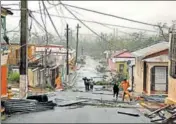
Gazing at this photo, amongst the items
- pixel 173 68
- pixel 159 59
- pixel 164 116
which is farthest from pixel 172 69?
pixel 159 59

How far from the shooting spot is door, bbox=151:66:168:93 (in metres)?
26.8

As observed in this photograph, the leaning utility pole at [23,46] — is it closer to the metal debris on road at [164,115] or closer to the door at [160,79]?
the metal debris on road at [164,115]

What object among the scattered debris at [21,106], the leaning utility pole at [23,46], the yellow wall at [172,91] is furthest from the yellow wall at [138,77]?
the scattered debris at [21,106]

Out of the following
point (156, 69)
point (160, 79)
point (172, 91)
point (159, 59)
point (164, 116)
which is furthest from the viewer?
point (156, 69)

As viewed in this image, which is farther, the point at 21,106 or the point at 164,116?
the point at 21,106

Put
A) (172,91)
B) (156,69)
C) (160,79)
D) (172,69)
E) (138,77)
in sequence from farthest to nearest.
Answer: (138,77) < (156,69) < (160,79) < (172,91) < (172,69)

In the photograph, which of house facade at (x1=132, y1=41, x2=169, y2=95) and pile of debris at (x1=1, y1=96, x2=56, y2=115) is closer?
pile of debris at (x1=1, y1=96, x2=56, y2=115)

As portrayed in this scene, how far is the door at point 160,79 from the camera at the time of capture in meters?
26.8

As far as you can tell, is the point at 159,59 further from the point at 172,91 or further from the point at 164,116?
the point at 164,116

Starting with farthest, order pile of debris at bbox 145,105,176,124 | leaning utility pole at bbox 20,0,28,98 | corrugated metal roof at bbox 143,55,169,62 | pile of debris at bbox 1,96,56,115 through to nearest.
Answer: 1. corrugated metal roof at bbox 143,55,169,62
2. leaning utility pole at bbox 20,0,28,98
3. pile of debris at bbox 1,96,56,115
4. pile of debris at bbox 145,105,176,124

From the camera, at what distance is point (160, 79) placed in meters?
27.0

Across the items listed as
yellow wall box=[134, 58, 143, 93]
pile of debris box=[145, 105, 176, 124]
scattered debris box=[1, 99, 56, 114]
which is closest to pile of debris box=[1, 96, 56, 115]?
scattered debris box=[1, 99, 56, 114]

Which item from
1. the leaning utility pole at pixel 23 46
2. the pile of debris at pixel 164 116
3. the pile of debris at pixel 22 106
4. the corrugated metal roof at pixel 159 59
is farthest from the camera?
the corrugated metal roof at pixel 159 59

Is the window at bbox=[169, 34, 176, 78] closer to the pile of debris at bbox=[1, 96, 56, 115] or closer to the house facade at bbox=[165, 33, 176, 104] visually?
the house facade at bbox=[165, 33, 176, 104]
